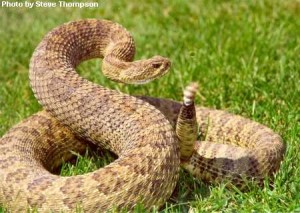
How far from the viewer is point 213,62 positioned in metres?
8.27

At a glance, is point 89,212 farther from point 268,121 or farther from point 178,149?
point 268,121

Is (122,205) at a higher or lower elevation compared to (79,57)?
lower

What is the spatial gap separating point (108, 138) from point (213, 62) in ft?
7.46

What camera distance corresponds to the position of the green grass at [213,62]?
5973 mm

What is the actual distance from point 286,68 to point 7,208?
3.49m

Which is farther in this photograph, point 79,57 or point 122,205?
point 79,57

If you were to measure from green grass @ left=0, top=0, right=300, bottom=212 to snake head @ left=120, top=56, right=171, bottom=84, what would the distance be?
2.62ft

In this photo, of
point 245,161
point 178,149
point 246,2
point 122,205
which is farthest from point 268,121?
point 246,2

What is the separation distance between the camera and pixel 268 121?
23.5ft

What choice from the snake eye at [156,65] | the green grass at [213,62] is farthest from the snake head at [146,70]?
the green grass at [213,62]

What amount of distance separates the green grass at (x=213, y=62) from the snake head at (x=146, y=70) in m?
0.80

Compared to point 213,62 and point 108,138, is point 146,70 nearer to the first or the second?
point 108,138

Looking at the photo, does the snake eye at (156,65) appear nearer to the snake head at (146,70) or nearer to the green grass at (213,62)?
the snake head at (146,70)

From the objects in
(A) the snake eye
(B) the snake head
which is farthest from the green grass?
(A) the snake eye
